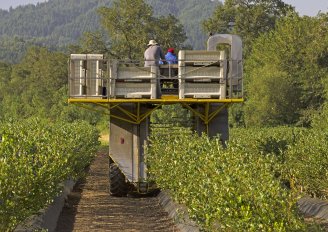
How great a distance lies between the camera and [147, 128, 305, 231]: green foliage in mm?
10148

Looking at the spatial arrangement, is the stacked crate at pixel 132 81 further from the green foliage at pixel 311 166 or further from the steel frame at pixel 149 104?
the green foliage at pixel 311 166

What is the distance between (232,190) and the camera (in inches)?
428

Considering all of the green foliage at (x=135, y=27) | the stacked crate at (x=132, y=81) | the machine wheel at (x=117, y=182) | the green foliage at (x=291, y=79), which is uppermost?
the green foliage at (x=135, y=27)

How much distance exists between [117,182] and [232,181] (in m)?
10.9

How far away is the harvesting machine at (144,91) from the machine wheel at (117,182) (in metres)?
0.06

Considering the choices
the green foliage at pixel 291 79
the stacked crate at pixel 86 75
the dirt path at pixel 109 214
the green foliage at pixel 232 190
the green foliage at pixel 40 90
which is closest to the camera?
the green foliage at pixel 232 190

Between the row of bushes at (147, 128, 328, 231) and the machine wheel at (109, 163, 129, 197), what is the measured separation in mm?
1051

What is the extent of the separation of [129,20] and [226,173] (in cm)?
7629

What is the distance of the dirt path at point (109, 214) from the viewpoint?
17438 millimetres

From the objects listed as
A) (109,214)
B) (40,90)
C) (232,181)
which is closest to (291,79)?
(40,90)

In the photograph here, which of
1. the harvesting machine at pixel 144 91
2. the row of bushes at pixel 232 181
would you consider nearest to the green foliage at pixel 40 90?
the harvesting machine at pixel 144 91

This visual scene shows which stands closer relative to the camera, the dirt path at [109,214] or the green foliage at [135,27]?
the dirt path at [109,214]

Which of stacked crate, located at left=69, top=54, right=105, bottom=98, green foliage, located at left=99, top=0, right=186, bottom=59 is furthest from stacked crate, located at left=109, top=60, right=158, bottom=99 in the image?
green foliage, located at left=99, top=0, right=186, bottom=59

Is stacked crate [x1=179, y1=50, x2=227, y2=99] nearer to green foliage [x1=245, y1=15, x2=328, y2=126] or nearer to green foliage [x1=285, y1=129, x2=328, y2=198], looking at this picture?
green foliage [x1=285, y1=129, x2=328, y2=198]
